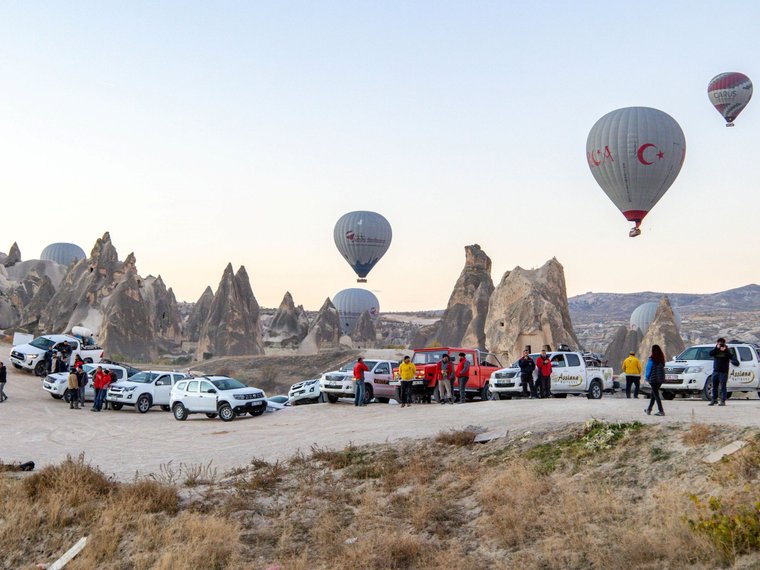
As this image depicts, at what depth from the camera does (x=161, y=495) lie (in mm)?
14188

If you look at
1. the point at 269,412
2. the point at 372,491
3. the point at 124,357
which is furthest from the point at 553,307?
the point at 372,491

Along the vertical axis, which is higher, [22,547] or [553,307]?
[553,307]

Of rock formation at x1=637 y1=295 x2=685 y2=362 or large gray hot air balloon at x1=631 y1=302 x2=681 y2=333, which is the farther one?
large gray hot air balloon at x1=631 y1=302 x2=681 y2=333

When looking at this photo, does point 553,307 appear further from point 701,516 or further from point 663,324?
point 701,516

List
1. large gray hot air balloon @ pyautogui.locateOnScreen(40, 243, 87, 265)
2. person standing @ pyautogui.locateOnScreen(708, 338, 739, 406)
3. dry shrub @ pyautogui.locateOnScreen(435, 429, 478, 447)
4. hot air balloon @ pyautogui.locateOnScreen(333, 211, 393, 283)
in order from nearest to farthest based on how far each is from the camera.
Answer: dry shrub @ pyautogui.locateOnScreen(435, 429, 478, 447) < person standing @ pyautogui.locateOnScreen(708, 338, 739, 406) < hot air balloon @ pyautogui.locateOnScreen(333, 211, 393, 283) < large gray hot air balloon @ pyautogui.locateOnScreen(40, 243, 87, 265)

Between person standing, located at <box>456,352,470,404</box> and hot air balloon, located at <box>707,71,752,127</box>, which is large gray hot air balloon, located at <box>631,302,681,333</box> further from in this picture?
person standing, located at <box>456,352,470,404</box>

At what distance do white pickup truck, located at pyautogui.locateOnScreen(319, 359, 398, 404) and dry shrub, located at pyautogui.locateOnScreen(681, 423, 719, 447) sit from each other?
18.2m

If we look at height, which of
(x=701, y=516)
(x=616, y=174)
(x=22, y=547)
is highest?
(x=616, y=174)

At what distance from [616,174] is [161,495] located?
42738mm

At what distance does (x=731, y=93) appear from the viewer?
64.8 metres

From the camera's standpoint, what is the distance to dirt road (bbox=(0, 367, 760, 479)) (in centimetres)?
1884

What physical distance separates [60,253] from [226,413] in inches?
5148

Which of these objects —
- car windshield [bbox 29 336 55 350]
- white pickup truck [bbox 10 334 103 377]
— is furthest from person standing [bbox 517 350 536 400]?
car windshield [bbox 29 336 55 350]

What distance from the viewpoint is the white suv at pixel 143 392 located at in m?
32.6
